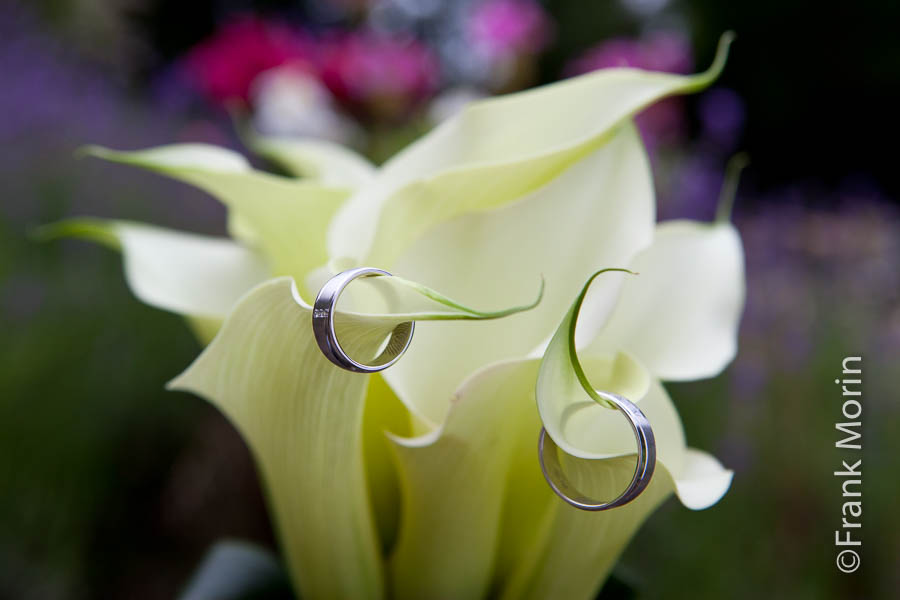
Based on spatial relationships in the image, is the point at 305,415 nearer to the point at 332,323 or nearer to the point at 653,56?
the point at 332,323

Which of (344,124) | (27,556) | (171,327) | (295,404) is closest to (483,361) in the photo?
(295,404)

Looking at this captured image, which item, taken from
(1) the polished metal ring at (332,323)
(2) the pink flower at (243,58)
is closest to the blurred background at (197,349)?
(2) the pink flower at (243,58)

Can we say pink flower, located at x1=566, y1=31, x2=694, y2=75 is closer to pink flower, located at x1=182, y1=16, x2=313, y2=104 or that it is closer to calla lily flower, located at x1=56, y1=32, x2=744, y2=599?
pink flower, located at x1=182, y1=16, x2=313, y2=104

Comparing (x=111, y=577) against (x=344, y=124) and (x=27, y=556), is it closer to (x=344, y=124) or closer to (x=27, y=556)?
(x=27, y=556)

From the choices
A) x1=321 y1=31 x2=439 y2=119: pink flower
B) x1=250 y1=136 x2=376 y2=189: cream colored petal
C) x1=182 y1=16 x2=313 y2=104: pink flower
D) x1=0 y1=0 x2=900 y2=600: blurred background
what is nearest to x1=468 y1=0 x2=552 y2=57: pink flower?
x1=0 y1=0 x2=900 y2=600: blurred background

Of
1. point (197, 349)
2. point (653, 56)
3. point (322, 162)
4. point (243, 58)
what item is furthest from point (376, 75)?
point (322, 162)

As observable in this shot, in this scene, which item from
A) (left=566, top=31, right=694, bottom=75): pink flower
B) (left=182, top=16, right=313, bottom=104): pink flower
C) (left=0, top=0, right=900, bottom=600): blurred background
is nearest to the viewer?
(left=0, top=0, right=900, bottom=600): blurred background
